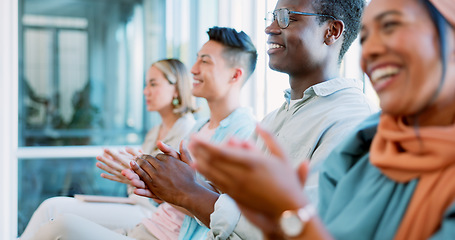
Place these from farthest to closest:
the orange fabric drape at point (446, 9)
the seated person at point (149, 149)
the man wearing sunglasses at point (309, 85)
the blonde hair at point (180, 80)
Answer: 1. the blonde hair at point (180, 80)
2. the seated person at point (149, 149)
3. the man wearing sunglasses at point (309, 85)
4. the orange fabric drape at point (446, 9)

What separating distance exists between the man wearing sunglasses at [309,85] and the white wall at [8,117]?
2516 mm

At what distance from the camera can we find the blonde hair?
2840 millimetres

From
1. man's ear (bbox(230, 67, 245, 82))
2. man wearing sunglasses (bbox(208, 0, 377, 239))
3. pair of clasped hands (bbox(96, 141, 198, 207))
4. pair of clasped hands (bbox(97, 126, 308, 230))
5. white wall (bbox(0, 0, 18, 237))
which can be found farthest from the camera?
white wall (bbox(0, 0, 18, 237))

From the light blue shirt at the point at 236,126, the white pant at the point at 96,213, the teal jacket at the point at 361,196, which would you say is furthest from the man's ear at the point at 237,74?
the teal jacket at the point at 361,196

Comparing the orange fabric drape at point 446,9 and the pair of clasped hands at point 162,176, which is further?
the pair of clasped hands at point 162,176

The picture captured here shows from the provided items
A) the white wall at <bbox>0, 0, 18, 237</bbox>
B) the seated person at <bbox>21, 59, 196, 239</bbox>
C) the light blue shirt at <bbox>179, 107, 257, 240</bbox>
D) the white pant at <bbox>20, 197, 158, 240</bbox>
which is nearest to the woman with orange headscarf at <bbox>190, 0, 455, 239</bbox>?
the light blue shirt at <bbox>179, 107, 257, 240</bbox>

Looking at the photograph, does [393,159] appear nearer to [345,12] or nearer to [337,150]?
[337,150]

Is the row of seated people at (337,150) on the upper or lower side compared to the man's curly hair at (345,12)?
lower

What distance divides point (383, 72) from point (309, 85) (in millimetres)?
780

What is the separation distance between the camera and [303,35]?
159 cm

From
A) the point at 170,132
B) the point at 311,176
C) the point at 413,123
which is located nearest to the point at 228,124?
the point at 170,132

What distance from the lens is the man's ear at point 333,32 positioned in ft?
5.32

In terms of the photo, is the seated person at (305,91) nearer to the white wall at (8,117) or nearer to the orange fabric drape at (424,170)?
the orange fabric drape at (424,170)

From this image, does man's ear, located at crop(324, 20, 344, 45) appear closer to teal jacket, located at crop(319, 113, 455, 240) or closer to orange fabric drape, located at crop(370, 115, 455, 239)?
teal jacket, located at crop(319, 113, 455, 240)
